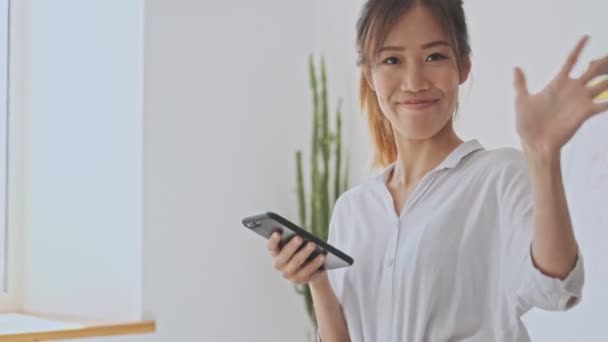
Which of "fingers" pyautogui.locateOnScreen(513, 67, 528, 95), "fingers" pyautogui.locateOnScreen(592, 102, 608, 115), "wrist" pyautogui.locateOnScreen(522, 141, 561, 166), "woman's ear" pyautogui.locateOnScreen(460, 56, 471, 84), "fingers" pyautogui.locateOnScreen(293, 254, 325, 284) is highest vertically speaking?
"woman's ear" pyautogui.locateOnScreen(460, 56, 471, 84)

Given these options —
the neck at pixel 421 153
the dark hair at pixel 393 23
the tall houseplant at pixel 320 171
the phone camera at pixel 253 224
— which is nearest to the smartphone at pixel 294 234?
the phone camera at pixel 253 224

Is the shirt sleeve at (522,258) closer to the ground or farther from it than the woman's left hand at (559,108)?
closer to the ground

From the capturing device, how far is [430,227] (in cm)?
118

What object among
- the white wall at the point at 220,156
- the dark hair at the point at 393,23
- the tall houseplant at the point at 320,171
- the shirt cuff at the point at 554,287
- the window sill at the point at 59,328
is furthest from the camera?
the tall houseplant at the point at 320,171

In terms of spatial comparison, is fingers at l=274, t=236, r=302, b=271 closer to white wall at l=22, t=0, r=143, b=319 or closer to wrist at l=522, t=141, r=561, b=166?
wrist at l=522, t=141, r=561, b=166

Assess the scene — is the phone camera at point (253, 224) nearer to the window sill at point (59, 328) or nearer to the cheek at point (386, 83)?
the cheek at point (386, 83)

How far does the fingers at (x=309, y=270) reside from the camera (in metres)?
1.29

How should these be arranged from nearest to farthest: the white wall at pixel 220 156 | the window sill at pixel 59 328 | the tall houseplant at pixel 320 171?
the window sill at pixel 59 328
the white wall at pixel 220 156
the tall houseplant at pixel 320 171

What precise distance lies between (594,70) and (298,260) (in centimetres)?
53

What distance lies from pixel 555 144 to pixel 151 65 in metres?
2.03

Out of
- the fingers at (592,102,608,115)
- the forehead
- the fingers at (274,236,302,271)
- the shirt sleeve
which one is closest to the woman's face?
the forehead

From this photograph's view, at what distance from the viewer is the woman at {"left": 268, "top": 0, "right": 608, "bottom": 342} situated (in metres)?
1.12

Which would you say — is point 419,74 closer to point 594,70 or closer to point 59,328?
point 594,70

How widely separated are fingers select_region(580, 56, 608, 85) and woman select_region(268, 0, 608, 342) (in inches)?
A: 7.2
